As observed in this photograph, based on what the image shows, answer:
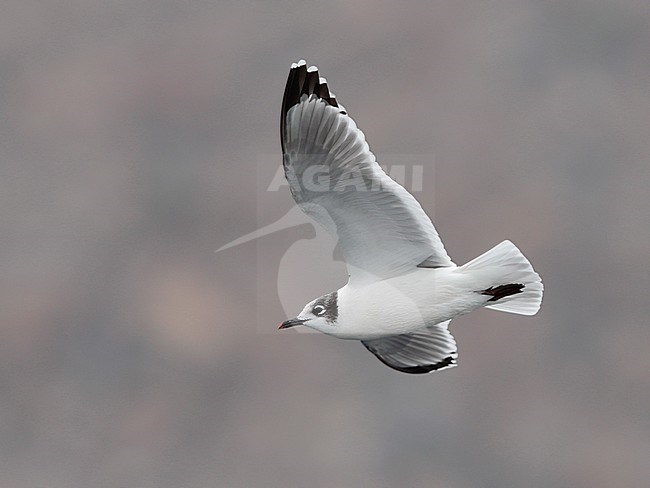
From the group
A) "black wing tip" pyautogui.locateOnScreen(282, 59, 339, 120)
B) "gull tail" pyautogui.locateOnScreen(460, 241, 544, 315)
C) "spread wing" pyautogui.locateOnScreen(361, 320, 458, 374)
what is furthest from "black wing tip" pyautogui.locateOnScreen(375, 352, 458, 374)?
"black wing tip" pyautogui.locateOnScreen(282, 59, 339, 120)

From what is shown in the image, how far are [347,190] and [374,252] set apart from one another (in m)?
0.29

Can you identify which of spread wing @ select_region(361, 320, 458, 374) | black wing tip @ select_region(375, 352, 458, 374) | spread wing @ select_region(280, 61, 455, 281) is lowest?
black wing tip @ select_region(375, 352, 458, 374)

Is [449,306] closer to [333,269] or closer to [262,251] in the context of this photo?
[333,269]

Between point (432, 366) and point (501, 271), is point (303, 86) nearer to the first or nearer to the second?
point (501, 271)

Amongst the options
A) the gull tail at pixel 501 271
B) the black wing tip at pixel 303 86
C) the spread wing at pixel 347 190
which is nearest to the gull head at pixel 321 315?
the spread wing at pixel 347 190

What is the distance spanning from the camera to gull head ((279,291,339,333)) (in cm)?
365

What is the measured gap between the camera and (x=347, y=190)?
Result: 11.4 feet

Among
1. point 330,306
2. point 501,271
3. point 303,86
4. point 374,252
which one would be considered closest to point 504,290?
point 501,271

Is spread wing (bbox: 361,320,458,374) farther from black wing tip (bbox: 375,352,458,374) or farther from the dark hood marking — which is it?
the dark hood marking

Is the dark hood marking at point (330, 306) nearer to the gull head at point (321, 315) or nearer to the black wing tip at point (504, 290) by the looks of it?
the gull head at point (321, 315)

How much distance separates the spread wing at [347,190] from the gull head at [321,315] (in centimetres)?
13

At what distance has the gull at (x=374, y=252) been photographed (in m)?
3.37

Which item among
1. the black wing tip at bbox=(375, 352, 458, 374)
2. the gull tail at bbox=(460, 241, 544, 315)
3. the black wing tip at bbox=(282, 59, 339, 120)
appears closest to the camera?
the black wing tip at bbox=(282, 59, 339, 120)

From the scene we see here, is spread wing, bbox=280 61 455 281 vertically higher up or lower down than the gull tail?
higher up
